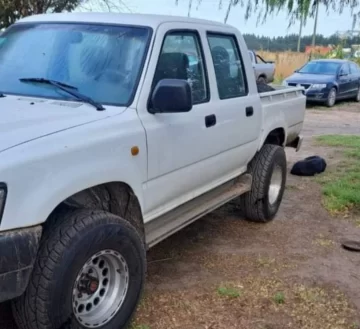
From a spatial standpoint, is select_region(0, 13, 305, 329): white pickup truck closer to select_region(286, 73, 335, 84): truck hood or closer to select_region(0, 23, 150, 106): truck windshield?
select_region(0, 23, 150, 106): truck windshield

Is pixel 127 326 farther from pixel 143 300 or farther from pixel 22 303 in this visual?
pixel 22 303

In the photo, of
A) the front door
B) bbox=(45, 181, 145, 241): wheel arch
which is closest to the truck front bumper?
bbox=(45, 181, 145, 241): wheel arch

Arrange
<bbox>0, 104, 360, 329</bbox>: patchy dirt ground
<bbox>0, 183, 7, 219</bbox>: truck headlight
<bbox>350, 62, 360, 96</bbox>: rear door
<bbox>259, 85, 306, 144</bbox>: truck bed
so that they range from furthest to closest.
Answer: <bbox>350, 62, 360, 96</bbox>: rear door → <bbox>259, 85, 306, 144</bbox>: truck bed → <bbox>0, 104, 360, 329</bbox>: patchy dirt ground → <bbox>0, 183, 7, 219</bbox>: truck headlight

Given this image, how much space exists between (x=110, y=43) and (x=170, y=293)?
185 cm

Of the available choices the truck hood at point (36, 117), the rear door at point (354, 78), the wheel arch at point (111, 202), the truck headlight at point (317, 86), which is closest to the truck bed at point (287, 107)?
the wheel arch at point (111, 202)

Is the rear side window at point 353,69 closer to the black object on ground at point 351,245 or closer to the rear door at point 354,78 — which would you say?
the rear door at point 354,78

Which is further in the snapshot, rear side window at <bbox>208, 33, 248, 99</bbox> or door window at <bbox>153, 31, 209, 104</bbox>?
rear side window at <bbox>208, 33, 248, 99</bbox>

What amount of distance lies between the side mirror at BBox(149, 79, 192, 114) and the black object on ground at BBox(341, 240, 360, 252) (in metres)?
2.58

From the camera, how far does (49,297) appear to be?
2941 millimetres

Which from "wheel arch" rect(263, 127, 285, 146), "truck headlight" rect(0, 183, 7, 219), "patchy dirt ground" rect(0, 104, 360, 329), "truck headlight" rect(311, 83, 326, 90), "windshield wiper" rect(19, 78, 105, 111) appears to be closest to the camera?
"truck headlight" rect(0, 183, 7, 219)

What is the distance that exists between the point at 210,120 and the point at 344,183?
150 inches

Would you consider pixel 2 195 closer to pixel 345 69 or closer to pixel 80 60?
pixel 80 60

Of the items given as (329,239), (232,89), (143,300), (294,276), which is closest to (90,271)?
(143,300)

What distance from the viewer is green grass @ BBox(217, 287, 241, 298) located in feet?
13.7
